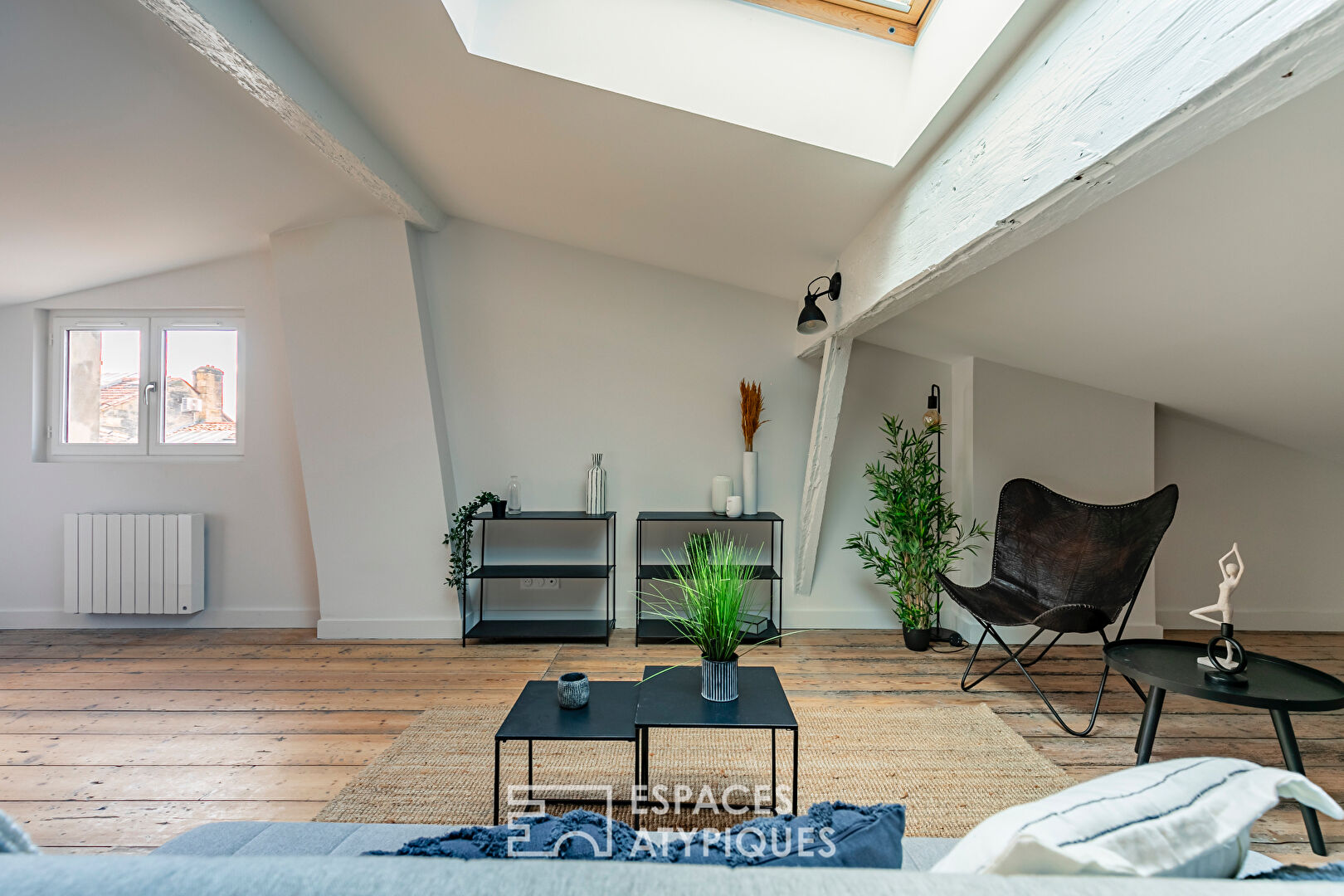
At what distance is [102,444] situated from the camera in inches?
178

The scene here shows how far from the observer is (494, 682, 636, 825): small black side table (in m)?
1.90

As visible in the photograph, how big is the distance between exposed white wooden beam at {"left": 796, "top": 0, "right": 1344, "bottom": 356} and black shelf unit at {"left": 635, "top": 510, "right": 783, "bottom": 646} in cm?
225

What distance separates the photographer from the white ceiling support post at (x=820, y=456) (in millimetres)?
3629

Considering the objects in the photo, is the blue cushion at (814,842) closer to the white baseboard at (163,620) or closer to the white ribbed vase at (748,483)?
the white ribbed vase at (748,483)

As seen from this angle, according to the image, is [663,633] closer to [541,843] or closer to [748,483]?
[748,483]

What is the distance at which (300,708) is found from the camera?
10.1ft

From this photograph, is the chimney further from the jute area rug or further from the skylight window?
the skylight window

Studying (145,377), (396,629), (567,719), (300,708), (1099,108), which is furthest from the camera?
(145,377)

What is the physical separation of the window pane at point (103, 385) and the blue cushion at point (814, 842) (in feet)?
17.0

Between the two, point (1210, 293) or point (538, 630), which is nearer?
point (1210, 293)

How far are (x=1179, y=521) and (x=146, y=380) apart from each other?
681cm

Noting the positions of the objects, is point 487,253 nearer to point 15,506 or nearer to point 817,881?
point 15,506

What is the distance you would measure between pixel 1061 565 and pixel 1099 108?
2782mm

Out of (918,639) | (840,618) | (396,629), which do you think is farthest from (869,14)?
(396,629)
